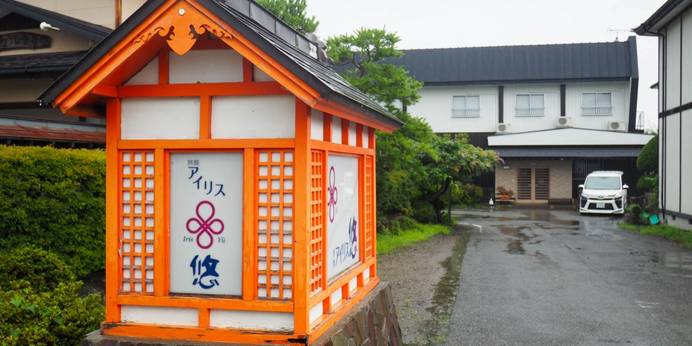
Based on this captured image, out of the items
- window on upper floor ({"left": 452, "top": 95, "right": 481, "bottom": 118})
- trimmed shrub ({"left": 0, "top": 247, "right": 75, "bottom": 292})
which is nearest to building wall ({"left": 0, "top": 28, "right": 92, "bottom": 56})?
trimmed shrub ({"left": 0, "top": 247, "right": 75, "bottom": 292})

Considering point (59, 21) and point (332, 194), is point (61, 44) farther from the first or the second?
point (332, 194)

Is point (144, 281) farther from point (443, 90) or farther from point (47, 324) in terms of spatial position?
point (443, 90)

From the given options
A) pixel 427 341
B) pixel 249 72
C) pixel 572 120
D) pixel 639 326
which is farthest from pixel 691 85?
pixel 572 120

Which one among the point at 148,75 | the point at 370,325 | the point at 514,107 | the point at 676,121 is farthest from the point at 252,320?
the point at 514,107

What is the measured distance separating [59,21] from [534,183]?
1211 inches

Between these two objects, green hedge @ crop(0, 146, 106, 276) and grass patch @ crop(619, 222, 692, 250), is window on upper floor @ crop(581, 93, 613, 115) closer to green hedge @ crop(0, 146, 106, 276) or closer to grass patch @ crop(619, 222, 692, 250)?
grass patch @ crop(619, 222, 692, 250)

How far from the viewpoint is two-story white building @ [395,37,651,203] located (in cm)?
3762

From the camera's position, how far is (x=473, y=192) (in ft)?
125

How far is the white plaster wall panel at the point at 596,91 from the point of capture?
40.6 m

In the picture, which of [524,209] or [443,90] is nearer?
[524,209]

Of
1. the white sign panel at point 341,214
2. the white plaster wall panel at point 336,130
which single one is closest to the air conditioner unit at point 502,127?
the white sign panel at point 341,214

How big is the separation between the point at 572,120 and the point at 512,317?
34265mm

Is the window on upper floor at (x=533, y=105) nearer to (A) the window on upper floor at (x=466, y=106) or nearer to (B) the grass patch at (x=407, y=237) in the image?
(A) the window on upper floor at (x=466, y=106)

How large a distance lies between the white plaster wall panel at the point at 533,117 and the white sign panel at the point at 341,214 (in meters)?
36.9
